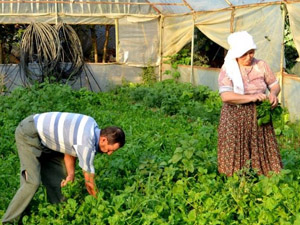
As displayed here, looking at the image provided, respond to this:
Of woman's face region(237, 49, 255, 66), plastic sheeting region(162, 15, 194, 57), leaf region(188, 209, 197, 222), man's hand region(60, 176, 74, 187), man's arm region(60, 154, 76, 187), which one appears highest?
plastic sheeting region(162, 15, 194, 57)

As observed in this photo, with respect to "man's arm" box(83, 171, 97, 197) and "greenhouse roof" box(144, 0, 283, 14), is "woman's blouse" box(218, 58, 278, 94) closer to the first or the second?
"man's arm" box(83, 171, 97, 197)

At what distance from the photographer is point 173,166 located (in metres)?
5.70

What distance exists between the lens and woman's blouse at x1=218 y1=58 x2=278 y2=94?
4.98 metres

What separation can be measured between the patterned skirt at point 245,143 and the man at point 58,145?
3.95ft

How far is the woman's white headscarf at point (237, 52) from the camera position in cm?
479

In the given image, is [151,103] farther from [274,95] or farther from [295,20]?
[274,95]

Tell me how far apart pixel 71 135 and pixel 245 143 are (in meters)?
1.68

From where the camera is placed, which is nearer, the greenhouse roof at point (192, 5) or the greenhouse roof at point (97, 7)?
the greenhouse roof at point (192, 5)

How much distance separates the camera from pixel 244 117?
5.03m

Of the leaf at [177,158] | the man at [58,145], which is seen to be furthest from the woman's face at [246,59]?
the man at [58,145]

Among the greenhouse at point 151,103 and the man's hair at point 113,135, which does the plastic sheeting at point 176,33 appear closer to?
the greenhouse at point 151,103

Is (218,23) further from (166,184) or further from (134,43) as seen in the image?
(166,184)

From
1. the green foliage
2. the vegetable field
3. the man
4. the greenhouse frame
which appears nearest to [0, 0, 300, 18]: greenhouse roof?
the greenhouse frame

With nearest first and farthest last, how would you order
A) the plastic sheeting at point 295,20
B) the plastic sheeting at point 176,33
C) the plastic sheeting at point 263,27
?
the plastic sheeting at point 295,20, the plastic sheeting at point 263,27, the plastic sheeting at point 176,33
